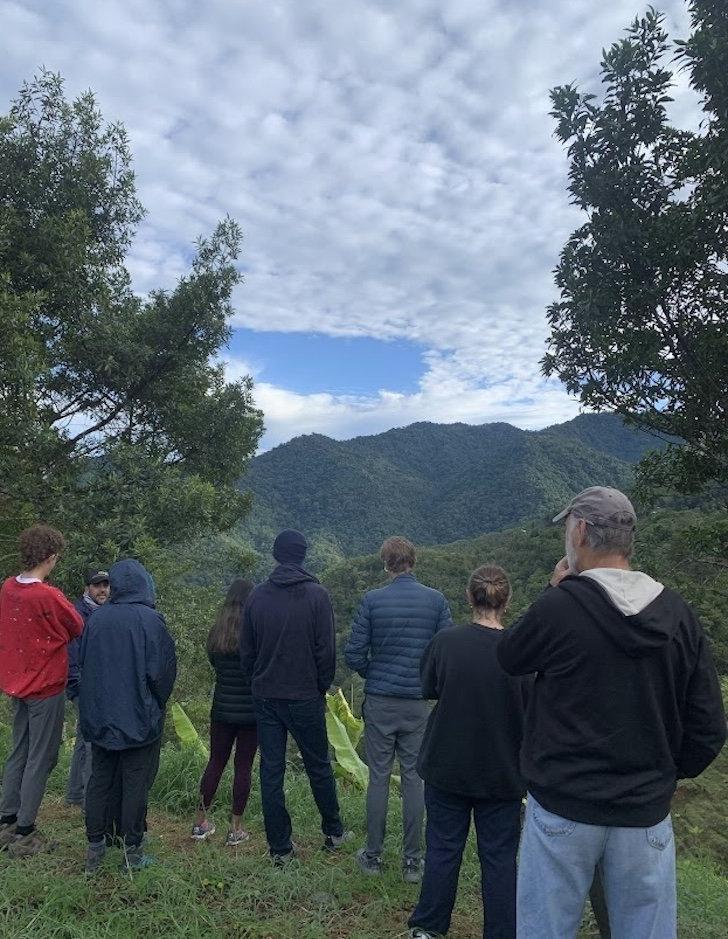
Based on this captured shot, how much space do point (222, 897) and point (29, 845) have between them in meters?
1.35

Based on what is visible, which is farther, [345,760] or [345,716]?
[345,716]

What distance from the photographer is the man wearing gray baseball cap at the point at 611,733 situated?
1796 millimetres

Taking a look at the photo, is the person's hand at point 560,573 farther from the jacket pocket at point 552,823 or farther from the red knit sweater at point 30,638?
the red knit sweater at point 30,638

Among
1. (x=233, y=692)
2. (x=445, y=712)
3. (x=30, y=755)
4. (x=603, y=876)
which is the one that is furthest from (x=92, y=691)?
(x=603, y=876)

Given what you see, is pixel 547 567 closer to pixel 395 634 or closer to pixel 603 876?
pixel 395 634

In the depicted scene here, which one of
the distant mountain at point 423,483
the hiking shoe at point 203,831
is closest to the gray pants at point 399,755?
the hiking shoe at point 203,831

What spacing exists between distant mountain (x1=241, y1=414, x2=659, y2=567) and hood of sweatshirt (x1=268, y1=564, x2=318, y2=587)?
8415 cm

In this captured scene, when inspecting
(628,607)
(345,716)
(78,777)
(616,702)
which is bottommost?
(345,716)

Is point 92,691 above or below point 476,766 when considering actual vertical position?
above

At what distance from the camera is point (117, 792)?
3.56m

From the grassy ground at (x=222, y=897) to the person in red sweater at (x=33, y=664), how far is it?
0.92 feet

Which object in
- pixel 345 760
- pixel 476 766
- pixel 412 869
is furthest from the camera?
pixel 345 760

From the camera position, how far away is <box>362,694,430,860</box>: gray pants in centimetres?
368

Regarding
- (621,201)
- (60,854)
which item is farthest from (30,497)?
(621,201)
